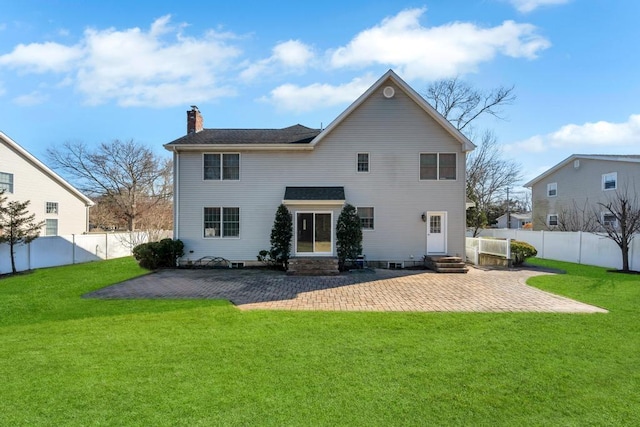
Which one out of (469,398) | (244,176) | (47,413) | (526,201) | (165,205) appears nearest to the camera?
(47,413)

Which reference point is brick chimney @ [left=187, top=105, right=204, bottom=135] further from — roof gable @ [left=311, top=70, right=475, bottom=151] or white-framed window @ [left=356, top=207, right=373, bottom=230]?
white-framed window @ [left=356, top=207, right=373, bottom=230]

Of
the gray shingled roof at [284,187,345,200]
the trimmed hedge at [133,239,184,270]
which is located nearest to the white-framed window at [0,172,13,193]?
the trimmed hedge at [133,239,184,270]

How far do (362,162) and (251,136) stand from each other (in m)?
6.01

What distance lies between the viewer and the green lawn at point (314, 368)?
362 cm

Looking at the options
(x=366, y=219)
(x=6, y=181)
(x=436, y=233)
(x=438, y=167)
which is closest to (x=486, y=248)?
(x=436, y=233)

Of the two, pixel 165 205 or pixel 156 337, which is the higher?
pixel 165 205

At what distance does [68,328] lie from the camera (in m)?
6.59

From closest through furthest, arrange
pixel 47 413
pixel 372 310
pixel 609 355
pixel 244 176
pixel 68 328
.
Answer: pixel 47 413
pixel 609 355
pixel 68 328
pixel 372 310
pixel 244 176

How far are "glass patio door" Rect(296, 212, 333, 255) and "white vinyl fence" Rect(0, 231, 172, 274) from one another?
540 inches

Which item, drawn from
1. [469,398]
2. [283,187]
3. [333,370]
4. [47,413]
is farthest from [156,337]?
[283,187]

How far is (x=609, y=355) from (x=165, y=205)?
37560mm

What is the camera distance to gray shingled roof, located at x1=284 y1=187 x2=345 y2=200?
1488 centimetres

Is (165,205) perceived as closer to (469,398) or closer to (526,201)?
(469,398)

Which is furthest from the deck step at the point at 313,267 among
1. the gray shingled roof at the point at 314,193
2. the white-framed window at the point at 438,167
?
the white-framed window at the point at 438,167
